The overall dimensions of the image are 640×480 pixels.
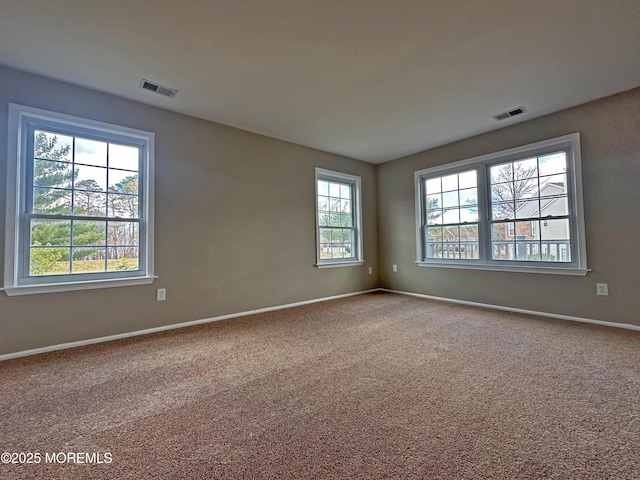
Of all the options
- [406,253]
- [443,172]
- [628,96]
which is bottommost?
[406,253]

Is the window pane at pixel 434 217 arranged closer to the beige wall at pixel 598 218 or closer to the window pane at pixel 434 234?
the window pane at pixel 434 234

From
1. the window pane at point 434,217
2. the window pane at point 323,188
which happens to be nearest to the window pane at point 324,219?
the window pane at point 323,188

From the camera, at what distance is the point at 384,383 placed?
1.92m

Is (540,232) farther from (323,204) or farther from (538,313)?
(323,204)

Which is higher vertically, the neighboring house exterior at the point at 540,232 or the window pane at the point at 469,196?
the window pane at the point at 469,196

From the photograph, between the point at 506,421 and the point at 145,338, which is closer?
the point at 506,421

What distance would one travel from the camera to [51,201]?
8.77 feet

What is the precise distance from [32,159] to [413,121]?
13.0 ft

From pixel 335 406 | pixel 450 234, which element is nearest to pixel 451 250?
pixel 450 234

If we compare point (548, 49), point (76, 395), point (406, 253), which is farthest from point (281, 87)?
point (406, 253)

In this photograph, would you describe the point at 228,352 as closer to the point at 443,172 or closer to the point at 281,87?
the point at 281,87

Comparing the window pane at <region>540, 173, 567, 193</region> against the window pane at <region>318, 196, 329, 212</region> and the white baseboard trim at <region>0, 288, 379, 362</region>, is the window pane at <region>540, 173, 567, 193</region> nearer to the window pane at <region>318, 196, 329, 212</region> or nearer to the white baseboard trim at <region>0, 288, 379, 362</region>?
the window pane at <region>318, 196, 329, 212</region>

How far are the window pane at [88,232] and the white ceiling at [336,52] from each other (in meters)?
1.32

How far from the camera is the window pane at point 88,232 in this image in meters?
2.79
